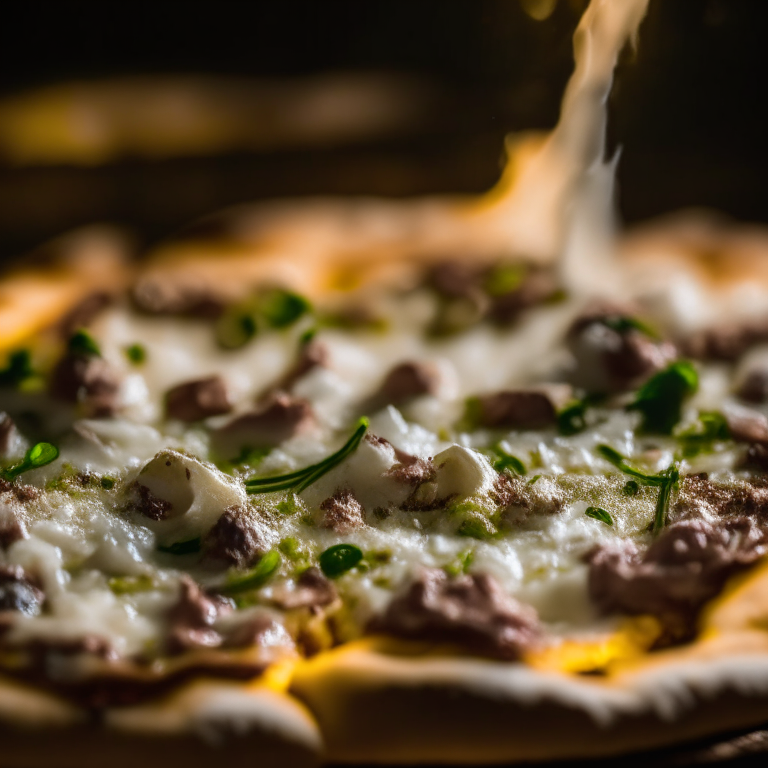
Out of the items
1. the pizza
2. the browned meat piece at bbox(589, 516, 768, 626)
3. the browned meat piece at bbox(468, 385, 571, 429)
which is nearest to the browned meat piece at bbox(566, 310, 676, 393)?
the pizza

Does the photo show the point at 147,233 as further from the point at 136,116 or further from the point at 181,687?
the point at 181,687

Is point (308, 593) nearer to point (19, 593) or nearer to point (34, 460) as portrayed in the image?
point (19, 593)

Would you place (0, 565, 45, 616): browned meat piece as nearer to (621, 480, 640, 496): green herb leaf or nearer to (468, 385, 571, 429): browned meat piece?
(468, 385, 571, 429): browned meat piece

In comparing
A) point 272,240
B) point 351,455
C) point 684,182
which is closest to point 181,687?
point 351,455

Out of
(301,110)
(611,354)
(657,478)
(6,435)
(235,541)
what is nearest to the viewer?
(235,541)

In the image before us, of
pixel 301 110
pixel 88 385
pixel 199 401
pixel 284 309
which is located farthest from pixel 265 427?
pixel 301 110

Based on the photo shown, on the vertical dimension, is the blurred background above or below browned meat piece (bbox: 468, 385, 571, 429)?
above

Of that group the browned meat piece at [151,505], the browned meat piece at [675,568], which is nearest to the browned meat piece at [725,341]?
the browned meat piece at [675,568]

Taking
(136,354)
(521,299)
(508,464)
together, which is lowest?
(508,464)
